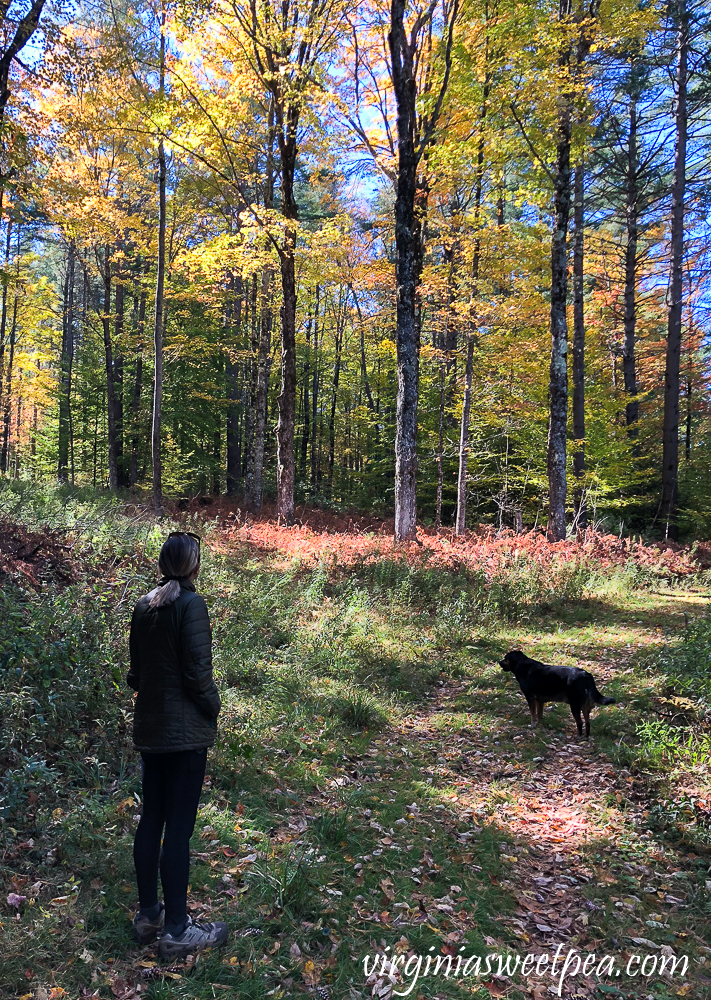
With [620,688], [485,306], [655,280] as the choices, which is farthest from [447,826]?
[655,280]

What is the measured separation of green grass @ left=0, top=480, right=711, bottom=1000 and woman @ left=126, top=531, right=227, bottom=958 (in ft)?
0.74

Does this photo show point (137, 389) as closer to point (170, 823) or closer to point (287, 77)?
point (287, 77)

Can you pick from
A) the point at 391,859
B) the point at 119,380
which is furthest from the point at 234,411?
the point at 391,859

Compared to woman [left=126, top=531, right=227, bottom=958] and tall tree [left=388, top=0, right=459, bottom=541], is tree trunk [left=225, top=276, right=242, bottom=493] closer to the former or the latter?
tall tree [left=388, top=0, right=459, bottom=541]

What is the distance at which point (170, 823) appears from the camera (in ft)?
9.59

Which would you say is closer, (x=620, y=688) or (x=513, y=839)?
(x=513, y=839)

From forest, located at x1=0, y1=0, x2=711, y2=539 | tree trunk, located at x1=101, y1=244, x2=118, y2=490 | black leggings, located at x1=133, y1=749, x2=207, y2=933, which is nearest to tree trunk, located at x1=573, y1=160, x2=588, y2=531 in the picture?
forest, located at x1=0, y1=0, x2=711, y2=539

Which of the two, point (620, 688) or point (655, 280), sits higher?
point (655, 280)

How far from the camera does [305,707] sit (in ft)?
19.8

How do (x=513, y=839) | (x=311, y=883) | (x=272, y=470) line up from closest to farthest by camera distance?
(x=311, y=883)
(x=513, y=839)
(x=272, y=470)

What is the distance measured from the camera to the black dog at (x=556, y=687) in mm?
5668

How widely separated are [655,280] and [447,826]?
87.8 feet

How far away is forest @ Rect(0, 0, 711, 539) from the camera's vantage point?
11.7 m

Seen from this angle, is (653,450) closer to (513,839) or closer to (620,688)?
(620,688)
